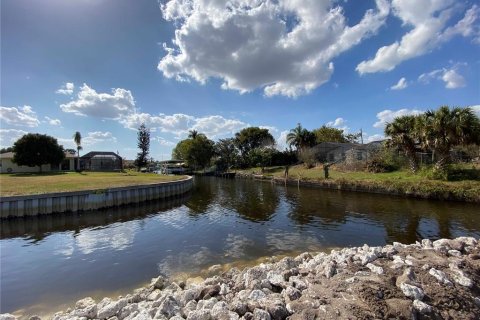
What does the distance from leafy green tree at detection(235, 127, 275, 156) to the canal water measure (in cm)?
5963

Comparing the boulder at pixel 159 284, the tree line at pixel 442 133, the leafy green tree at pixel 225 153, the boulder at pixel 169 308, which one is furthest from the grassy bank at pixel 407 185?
the leafy green tree at pixel 225 153

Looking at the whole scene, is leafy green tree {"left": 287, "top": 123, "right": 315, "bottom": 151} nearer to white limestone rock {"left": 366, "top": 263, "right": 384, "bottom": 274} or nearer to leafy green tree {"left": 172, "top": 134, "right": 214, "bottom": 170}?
leafy green tree {"left": 172, "top": 134, "right": 214, "bottom": 170}

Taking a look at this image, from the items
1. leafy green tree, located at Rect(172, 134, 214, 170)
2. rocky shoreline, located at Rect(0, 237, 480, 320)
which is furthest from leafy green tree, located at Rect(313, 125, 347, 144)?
rocky shoreline, located at Rect(0, 237, 480, 320)

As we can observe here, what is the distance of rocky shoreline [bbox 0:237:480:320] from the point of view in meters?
4.95

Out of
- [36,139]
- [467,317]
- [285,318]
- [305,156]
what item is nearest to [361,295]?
[285,318]

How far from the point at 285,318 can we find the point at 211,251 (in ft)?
23.3

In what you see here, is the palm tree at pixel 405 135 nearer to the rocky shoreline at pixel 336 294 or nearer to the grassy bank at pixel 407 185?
the grassy bank at pixel 407 185

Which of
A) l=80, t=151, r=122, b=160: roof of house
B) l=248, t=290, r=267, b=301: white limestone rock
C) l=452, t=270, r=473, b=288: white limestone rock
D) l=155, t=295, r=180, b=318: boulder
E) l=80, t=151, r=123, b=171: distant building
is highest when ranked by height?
l=80, t=151, r=122, b=160: roof of house

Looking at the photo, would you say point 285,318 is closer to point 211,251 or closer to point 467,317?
point 467,317

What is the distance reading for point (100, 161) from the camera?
6338cm

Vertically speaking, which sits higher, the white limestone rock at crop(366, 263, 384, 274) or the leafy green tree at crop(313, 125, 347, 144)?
the leafy green tree at crop(313, 125, 347, 144)

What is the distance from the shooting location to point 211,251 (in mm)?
11672

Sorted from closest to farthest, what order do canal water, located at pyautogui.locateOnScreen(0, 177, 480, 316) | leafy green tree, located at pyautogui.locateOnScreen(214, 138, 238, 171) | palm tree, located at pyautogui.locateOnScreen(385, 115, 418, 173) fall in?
canal water, located at pyautogui.locateOnScreen(0, 177, 480, 316) → palm tree, located at pyautogui.locateOnScreen(385, 115, 418, 173) → leafy green tree, located at pyautogui.locateOnScreen(214, 138, 238, 171)

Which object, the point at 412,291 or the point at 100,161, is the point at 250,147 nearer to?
the point at 100,161
